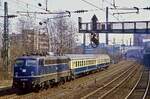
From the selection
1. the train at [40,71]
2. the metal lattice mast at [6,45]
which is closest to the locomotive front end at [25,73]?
the train at [40,71]

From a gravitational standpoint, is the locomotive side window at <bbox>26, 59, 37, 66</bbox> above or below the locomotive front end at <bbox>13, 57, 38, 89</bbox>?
above

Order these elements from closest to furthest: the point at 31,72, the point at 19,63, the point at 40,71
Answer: the point at 31,72 → the point at 19,63 → the point at 40,71

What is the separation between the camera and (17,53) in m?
60.9

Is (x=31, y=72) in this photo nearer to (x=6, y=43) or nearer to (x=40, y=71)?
(x=40, y=71)

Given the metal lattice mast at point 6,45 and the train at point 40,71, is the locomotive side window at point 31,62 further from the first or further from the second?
the metal lattice mast at point 6,45

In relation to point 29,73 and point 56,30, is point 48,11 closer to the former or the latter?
point 29,73

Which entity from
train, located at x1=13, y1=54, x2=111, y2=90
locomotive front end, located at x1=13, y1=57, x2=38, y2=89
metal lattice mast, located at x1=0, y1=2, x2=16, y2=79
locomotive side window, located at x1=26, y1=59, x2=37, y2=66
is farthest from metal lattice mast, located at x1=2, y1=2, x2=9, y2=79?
locomotive side window, located at x1=26, y1=59, x2=37, y2=66

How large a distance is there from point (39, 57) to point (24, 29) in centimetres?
4371

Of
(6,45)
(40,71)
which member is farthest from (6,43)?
(40,71)

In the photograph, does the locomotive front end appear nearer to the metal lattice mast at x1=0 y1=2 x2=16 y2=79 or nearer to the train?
the train

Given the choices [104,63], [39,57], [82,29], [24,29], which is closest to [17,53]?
[82,29]

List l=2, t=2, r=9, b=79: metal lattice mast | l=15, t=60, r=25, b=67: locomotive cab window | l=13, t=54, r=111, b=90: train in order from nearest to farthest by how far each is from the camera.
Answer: l=13, t=54, r=111, b=90: train → l=15, t=60, r=25, b=67: locomotive cab window → l=2, t=2, r=9, b=79: metal lattice mast

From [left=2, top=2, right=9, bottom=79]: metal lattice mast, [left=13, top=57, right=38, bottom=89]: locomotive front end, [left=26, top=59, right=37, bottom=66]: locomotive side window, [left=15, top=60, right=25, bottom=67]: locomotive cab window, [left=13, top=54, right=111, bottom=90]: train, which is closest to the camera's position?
[left=13, top=57, right=38, bottom=89]: locomotive front end

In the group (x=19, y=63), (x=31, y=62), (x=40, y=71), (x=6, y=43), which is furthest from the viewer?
(x=6, y=43)
